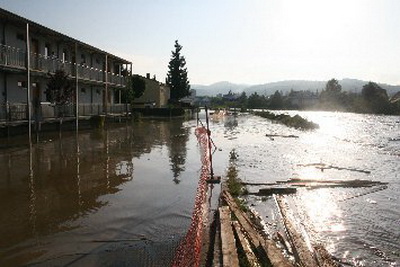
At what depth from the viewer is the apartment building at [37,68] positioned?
23.2 metres

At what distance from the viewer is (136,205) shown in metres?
11.1

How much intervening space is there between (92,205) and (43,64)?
62.2ft

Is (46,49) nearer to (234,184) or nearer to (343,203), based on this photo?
(234,184)

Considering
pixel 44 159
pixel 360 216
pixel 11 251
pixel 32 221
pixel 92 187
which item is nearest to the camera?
pixel 11 251

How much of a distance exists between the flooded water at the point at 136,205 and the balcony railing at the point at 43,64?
5.37 metres

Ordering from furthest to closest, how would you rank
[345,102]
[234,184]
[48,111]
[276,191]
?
[345,102], [48,111], [234,184], [276,191]

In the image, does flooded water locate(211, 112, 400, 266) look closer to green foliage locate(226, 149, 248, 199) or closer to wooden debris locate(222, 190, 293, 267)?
green foliage locate(226, 149, 248, 199)

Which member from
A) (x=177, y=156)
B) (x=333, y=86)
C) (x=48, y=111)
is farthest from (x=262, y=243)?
(x=333, y=86)

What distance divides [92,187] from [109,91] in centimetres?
3361

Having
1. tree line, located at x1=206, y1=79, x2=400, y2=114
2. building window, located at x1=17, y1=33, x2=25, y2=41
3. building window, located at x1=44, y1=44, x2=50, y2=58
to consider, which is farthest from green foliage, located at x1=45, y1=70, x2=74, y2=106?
tree line, located at x1=206, y1=79, x2=400, y2=114

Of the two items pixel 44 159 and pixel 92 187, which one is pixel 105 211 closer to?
pixel 92 187

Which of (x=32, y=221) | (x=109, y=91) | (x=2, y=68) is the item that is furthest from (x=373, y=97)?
(x=32, y=221)

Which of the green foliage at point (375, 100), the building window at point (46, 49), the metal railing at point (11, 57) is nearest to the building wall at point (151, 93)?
the building window at point (46, 49)

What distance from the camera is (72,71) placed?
32.0 m
